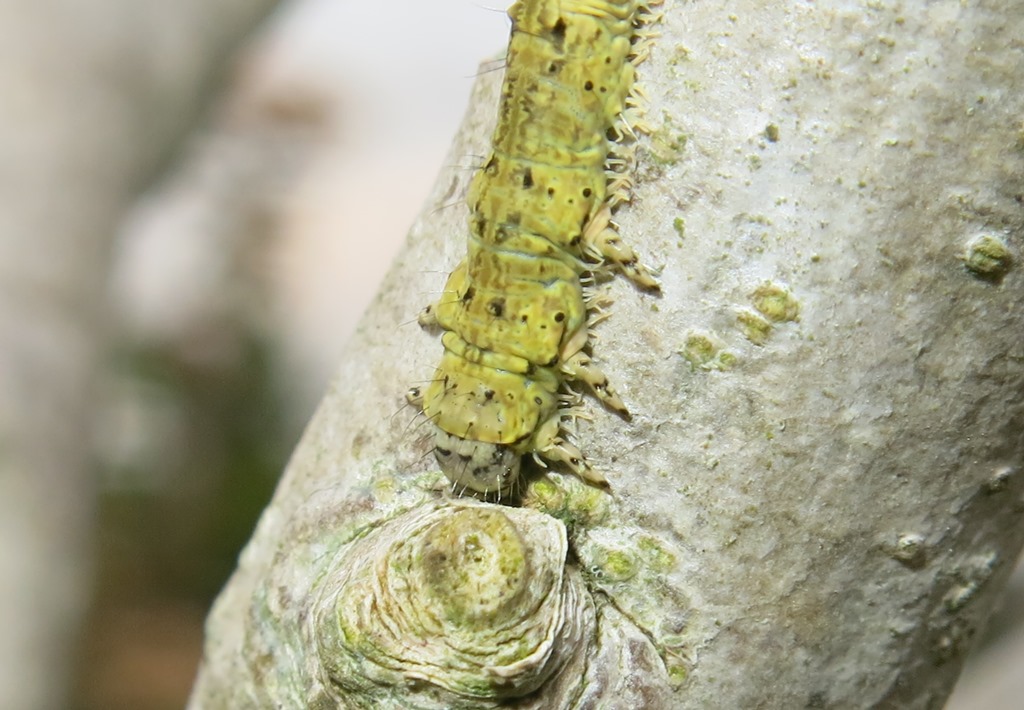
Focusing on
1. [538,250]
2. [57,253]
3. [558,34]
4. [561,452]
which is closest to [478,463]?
[561,452]

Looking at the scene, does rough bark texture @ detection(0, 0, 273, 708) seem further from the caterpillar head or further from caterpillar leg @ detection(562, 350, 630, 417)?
caterpillar leg @ detection(562, 350, 630, 417)

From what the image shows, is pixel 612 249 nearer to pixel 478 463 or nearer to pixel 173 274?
pixel 478 463

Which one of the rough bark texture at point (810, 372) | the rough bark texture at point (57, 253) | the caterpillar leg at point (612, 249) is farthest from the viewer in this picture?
the rough bark texture at point (57, 253)

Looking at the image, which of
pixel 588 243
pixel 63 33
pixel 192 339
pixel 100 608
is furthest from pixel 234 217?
pixel 588 243

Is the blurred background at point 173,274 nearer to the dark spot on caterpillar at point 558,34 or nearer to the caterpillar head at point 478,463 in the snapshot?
the dark spot on caterpillar at point 558,34

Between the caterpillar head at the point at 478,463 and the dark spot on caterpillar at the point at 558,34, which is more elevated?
the dark spot on caterpillar at the point at 558,34

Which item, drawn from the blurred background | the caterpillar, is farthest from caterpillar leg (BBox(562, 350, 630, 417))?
the blurred background

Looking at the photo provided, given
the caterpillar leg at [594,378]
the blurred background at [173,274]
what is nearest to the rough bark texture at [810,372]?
the caterpillar leg at [594,378]
